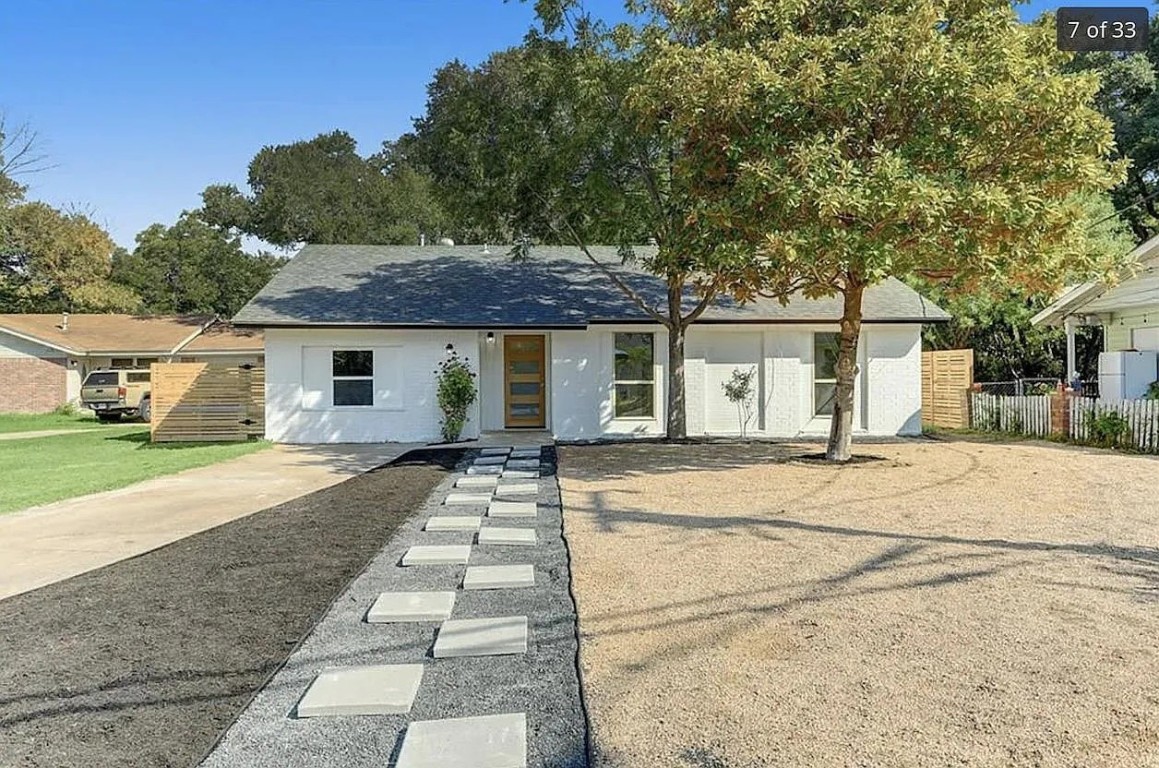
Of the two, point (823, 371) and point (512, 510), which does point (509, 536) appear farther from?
point (823, 371)

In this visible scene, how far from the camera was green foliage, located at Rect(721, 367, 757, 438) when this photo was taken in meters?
15.7

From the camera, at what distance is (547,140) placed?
12.9 m

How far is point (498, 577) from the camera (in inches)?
208

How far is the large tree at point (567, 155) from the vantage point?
486 inches

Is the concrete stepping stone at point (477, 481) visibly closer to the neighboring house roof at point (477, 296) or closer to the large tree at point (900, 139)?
the large tree at point (900, 139)

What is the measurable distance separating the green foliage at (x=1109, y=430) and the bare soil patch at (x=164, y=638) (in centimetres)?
1183

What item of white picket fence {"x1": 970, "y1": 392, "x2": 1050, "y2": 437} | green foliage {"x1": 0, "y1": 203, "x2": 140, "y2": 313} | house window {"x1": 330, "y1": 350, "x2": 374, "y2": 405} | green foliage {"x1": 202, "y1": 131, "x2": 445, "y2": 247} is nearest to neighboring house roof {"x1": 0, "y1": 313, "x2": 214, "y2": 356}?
green foliage {"x1": 0, "y1": 203, "x2": 140, "y2": 313}

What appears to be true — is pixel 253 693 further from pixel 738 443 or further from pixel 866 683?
pixel 738 443

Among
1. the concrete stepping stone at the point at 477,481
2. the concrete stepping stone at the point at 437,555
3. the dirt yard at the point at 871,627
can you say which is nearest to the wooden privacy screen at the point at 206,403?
the concrete stepping stone at the point at 477,481

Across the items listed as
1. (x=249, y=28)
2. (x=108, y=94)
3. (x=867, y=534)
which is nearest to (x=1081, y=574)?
(x=867, y=534)

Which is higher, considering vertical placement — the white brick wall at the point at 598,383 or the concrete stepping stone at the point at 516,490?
the white brick wall at the point at 598,383

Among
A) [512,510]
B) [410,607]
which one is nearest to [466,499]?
[512,510]

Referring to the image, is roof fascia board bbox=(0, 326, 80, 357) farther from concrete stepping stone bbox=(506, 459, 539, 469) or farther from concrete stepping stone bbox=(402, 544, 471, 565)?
concrete stepping stone bbox=(402, 544, 471, 565)

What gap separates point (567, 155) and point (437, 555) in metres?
8.50
